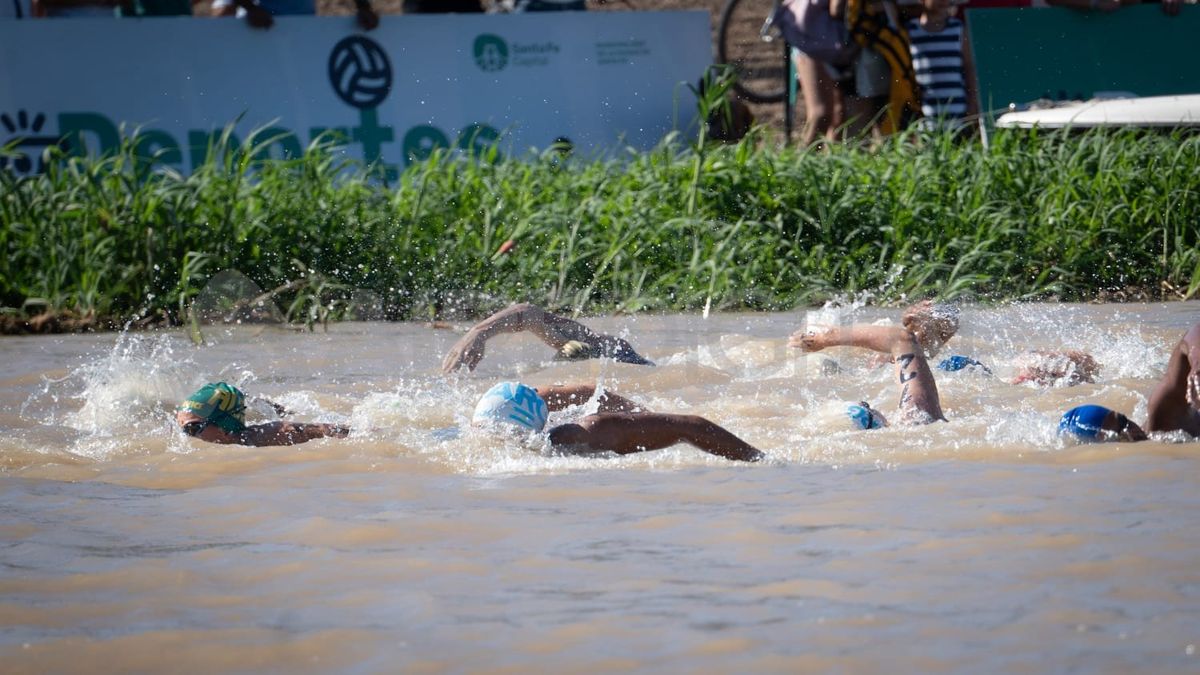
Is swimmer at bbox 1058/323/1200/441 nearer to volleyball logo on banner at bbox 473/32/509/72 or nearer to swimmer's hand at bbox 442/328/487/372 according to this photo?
swimmer's hand at bbox 442/328/487/372

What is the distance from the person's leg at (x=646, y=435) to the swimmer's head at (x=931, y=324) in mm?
1788

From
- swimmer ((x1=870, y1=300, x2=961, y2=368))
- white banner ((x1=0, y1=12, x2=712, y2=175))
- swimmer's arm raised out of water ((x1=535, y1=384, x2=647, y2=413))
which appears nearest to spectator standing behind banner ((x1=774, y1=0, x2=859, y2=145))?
white banner ((x1=0, y1=12, x2=712, y2=175))

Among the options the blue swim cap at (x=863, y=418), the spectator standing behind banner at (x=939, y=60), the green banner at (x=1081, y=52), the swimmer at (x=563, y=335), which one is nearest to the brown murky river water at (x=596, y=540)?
the blue swim cap at (x=863, y=418)

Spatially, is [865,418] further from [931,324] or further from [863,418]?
[931,324]

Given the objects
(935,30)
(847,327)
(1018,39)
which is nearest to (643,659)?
Result: (847,327)

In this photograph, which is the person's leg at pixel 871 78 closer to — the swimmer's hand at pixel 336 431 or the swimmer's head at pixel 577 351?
the swimmer's head at pixel 577 351

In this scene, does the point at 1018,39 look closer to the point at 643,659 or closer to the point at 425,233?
the point at 425,233

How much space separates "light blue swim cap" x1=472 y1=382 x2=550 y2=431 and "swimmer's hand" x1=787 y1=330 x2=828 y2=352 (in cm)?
149

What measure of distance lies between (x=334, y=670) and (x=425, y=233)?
20.0ft

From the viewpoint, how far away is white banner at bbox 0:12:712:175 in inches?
401

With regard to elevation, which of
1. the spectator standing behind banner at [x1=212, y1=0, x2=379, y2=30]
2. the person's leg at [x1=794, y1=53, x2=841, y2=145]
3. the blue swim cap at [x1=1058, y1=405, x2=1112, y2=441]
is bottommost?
the blue swim cap at [x1=1058, y1=405, x2=1112, y2=441]

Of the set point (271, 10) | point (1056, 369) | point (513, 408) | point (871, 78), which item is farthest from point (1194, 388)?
point (271, 10)

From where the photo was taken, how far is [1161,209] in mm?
9453

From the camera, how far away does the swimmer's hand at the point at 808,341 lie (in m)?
6.52
